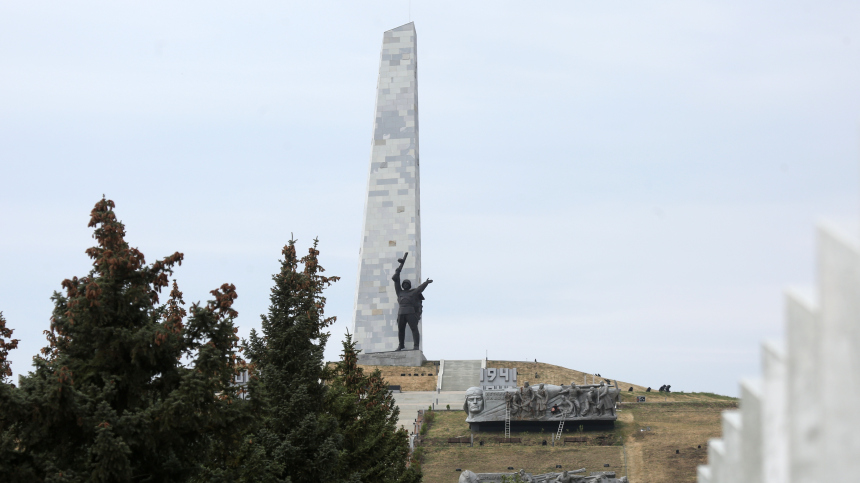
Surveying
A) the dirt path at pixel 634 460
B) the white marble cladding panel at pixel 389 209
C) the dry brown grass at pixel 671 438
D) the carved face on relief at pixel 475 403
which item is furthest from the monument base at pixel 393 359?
the dirt path at pixel 634 460

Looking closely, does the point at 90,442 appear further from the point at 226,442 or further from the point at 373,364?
the point at 373,364

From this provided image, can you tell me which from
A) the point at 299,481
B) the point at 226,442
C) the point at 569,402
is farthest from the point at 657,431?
the point at 226,442

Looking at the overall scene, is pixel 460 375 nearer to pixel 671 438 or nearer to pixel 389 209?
pixel 389 209

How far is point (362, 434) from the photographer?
19562mm

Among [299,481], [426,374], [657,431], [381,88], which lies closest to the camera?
[299,481]

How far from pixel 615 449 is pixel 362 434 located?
44.5ft

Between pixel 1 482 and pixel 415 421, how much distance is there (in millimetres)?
24934

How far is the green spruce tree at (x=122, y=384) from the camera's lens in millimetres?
Answer: 11711

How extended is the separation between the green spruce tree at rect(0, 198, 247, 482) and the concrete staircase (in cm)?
3243

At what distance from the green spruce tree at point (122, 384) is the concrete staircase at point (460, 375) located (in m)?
32.4

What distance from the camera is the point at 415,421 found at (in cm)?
3600

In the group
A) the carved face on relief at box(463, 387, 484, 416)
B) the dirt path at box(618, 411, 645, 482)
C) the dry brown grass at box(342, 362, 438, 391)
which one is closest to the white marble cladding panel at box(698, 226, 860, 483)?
the dirt path at box(618, 411, 645, 482)

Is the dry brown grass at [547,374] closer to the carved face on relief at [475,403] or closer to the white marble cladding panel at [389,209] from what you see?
the white marble cladding panel at [389,209]

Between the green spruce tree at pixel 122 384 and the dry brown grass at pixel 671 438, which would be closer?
the green spruce tree at pixel 122 384
